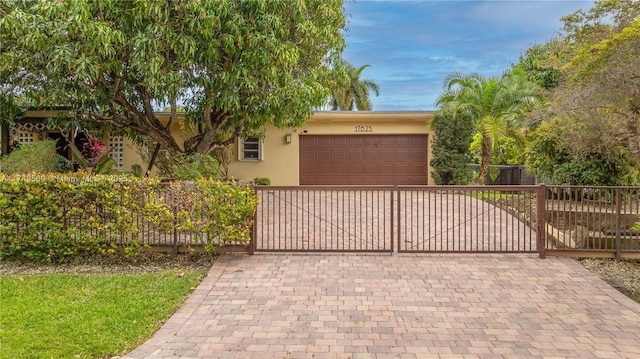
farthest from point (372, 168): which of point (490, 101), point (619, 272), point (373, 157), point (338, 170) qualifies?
point (619, 272)

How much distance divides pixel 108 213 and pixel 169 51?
3270mm

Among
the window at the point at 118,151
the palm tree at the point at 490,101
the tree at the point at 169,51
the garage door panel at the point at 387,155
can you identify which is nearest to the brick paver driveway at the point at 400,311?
the tree at the point at 169,51

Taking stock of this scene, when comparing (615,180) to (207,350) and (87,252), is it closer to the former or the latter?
(207,350)

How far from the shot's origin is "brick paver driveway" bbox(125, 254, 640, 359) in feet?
11.5

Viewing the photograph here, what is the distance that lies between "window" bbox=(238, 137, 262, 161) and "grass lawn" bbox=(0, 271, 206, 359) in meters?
9.70

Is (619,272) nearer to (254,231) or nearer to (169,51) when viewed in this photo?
(254,231)

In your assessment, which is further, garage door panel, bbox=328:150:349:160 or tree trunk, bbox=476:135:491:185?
garage door panel, bbox=328:150:349:160

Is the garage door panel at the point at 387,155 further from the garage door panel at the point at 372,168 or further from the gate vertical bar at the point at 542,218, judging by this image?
the gate vertical bar at the point at 542,218

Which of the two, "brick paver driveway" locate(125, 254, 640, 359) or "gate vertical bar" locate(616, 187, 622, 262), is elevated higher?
"gate vertical bar" locate(616, 187, 622, 262)

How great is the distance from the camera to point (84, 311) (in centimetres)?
414

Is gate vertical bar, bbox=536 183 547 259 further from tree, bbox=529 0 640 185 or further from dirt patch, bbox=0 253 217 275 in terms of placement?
dirt patch, bbox=0 253 217 275

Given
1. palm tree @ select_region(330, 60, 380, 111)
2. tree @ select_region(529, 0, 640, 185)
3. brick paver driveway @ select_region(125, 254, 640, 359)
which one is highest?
palm tree @ select_region(330, 60, 380, 111)

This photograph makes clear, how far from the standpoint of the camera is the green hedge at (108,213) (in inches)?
A: 223

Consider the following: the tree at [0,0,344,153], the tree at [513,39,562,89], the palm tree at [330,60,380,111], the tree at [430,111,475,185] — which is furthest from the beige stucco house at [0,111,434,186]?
the palm tree at [330,60,380,111]
